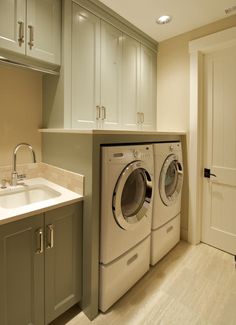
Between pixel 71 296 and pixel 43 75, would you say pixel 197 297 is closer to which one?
pixel 71 296

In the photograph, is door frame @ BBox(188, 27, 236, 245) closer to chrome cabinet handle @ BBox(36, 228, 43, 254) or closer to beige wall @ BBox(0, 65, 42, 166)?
beige wall @ BBox(0, 65, 42, 166)

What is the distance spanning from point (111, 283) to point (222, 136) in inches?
72.6

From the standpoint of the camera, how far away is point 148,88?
2.67 metres

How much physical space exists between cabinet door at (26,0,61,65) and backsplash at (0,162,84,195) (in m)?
0.92

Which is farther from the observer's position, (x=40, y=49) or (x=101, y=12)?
(x=101, y=12)

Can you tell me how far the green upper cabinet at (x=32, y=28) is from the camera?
143 centimetres

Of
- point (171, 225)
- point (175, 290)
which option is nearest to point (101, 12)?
point (171, 225)

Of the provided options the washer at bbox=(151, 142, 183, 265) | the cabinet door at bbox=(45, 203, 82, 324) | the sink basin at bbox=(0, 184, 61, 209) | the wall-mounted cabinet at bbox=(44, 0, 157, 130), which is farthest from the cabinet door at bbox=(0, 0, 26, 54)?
the washer at bbox=(151, 142, 183, 265)

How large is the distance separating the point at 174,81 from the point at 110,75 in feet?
3.00

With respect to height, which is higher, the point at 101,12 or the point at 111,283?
the point at 101,12

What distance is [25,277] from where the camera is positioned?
3.96ft

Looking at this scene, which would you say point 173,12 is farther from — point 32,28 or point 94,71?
point 32,28

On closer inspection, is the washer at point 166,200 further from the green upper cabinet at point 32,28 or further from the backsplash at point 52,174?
the green upper cabinet at point 32,28

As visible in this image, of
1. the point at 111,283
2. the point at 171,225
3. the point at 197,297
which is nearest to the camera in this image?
the point at 111,283
